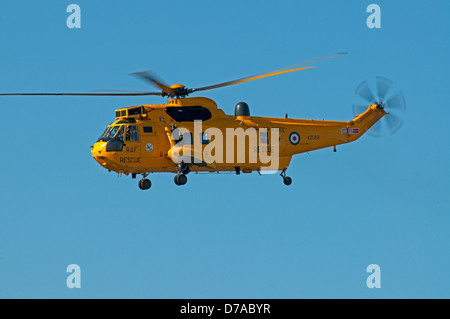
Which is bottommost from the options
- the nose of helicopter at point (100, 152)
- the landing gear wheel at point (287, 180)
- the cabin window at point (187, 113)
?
the landing gear wheel at point (287, 180)

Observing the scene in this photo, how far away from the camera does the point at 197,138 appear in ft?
167

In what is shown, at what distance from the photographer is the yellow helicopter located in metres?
50.0

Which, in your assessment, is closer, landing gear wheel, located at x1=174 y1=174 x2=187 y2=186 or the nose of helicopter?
the nose of helicopter

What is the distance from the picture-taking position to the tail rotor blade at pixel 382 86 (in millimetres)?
54250

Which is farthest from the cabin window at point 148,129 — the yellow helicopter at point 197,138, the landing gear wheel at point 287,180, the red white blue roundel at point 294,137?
the landing gear wheel at point 287,180

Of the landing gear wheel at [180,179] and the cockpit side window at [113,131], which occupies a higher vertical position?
the cockpit side window at [113,131]

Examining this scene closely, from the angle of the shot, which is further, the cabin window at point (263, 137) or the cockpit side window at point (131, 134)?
the cabin window at point (263, 137)

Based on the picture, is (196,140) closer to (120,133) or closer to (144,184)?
(144,184)

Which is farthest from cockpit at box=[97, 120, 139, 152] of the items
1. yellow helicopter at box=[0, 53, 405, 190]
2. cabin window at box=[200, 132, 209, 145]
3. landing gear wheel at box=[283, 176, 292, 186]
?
landing gear wheel at box=[283, 176, 292, 186]

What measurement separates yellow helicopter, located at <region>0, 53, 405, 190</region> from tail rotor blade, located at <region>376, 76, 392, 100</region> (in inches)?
2.5

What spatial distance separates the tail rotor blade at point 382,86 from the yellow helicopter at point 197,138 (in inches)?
2.5

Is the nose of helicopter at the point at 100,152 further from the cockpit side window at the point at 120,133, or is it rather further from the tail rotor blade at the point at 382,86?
the tail rotor blade at the point at 382,86

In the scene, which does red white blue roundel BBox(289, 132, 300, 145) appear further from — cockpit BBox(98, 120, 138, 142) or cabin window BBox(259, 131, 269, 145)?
cockpit BBox(98, 120, 138, 142)

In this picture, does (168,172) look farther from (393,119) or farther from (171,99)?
(393,119)
